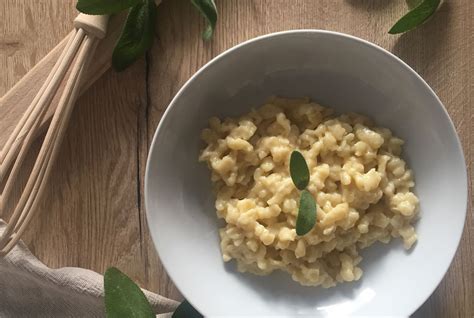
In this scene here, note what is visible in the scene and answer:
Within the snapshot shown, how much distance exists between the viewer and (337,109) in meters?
1.08

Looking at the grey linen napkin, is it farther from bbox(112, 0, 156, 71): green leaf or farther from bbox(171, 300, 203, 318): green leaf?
bbox(112, 0, 156, 71): green leaf

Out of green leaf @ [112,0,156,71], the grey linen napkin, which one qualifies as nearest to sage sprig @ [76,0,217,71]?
green leaf @ [112,0,156,71]

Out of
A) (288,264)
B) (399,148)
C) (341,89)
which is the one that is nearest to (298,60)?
(341,89)

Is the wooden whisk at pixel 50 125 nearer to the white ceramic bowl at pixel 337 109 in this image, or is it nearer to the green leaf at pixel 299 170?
the white ceramic bowl at pixel 337 109

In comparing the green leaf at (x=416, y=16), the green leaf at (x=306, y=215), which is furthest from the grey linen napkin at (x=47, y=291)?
the green leaf at (x=416, y=16)

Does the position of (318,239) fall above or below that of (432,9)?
below

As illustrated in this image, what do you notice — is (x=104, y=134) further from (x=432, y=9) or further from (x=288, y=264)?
(x=432, y=9)

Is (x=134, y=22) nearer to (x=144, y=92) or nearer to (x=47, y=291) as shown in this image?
(x=144, y=92)

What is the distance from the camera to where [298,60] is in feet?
3.42

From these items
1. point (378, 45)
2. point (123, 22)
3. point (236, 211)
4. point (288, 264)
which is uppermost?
point (123, 22)

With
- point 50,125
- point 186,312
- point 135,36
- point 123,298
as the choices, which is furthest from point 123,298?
point 135,36

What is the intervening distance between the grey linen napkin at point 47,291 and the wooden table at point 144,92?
31 millimetres

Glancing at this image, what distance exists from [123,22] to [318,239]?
1.55 feet

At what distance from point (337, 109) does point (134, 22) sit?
363 millimetres
